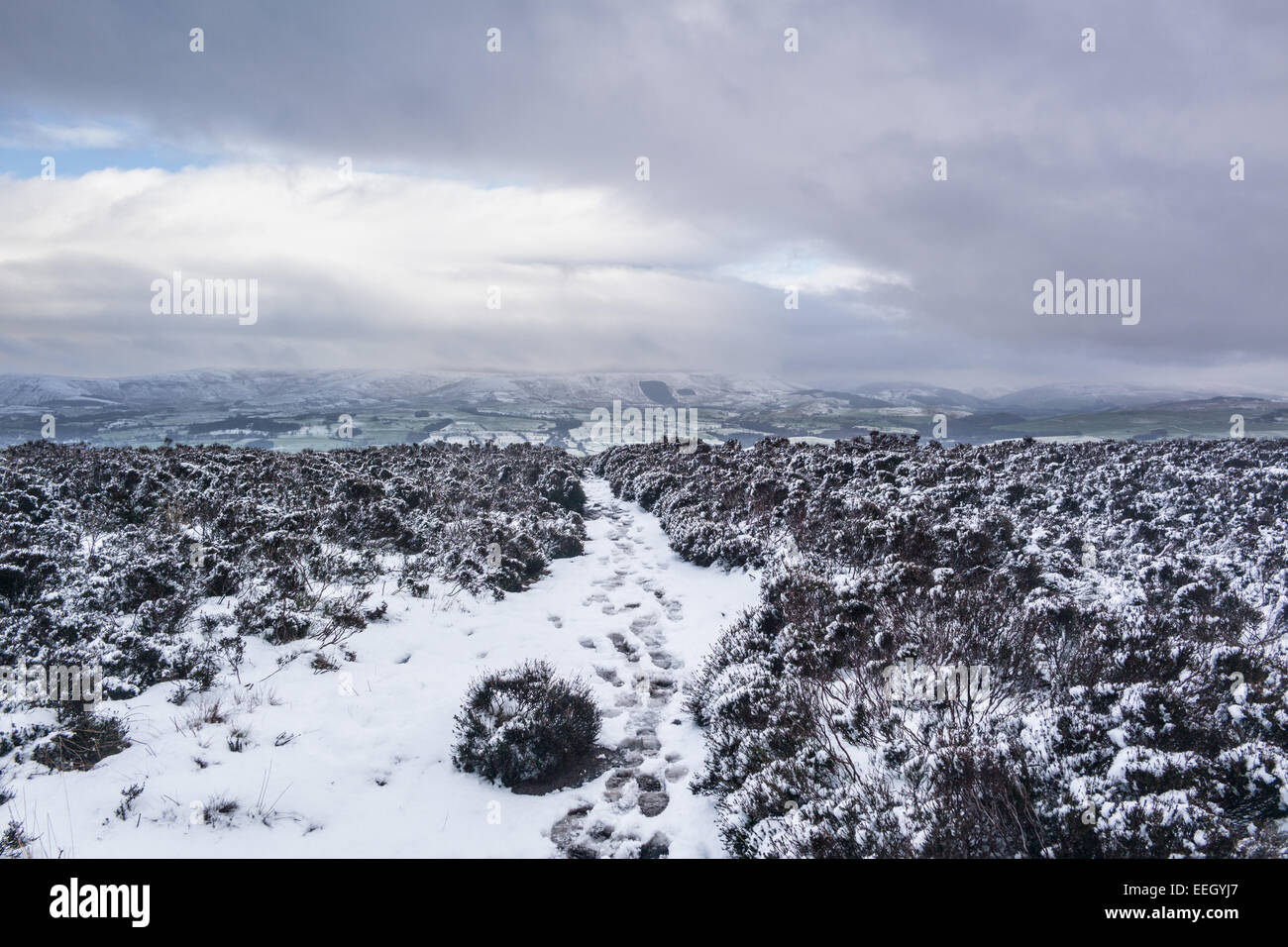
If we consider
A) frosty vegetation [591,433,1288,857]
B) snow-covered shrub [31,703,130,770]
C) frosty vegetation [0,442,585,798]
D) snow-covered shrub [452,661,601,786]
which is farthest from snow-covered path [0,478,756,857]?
frosty vegetation [591,433,1288,857]

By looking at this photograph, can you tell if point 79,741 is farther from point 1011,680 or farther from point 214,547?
point 1011,680

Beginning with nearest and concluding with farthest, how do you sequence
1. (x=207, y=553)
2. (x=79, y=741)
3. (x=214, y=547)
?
(x=79, y=741), (x=207, y=553), (x=214, y=547)

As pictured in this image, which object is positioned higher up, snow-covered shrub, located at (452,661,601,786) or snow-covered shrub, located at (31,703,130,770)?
snow-covered shrub, located at (31,703,130,770)

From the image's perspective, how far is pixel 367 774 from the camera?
4449 mm

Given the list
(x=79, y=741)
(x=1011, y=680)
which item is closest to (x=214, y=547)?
(x=79, y=741)

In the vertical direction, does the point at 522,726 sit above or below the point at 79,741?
below

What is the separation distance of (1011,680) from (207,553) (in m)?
9.29

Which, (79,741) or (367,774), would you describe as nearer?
(79,741)

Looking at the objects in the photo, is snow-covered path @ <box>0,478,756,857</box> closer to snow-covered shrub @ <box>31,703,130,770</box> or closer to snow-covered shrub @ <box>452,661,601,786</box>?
snow-covered shrub @ <box>31,703,130,770</box>

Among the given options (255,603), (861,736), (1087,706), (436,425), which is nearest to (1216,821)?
(1087,706)

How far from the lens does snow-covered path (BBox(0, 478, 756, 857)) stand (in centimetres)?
→ 357

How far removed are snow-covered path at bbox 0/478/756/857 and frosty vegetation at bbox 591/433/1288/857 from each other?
2.13 ft

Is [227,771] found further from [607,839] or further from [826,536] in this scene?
[826,536]

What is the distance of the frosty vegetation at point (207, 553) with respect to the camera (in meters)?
5.16
